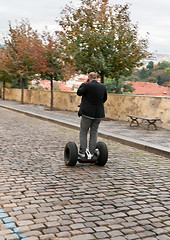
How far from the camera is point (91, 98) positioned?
22.4 ft

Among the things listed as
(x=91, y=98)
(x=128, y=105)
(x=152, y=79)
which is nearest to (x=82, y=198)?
(x=91, y=98)

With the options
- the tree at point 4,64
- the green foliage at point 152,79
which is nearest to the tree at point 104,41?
the tree at point 4,64

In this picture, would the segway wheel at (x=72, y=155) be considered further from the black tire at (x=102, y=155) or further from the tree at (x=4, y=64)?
the tree at (x=4, y=64)

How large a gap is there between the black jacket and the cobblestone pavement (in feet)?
3.40

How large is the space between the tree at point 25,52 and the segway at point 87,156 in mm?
15263

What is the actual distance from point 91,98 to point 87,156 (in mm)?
1069

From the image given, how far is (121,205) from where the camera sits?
470 centimetres

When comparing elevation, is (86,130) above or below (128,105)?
below

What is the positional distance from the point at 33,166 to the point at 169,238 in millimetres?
3622

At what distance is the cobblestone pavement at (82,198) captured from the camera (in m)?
3.82

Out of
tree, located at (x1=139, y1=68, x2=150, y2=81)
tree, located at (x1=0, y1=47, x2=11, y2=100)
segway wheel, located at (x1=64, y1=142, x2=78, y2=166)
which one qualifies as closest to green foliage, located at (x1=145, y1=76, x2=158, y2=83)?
tree, located at (x1=139, y1=68, x2=150, y2=81)

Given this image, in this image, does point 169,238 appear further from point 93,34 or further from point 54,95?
point 54,95

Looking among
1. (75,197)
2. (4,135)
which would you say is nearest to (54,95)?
(4,135)

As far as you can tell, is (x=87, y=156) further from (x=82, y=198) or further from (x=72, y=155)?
(x=82, y=198)
